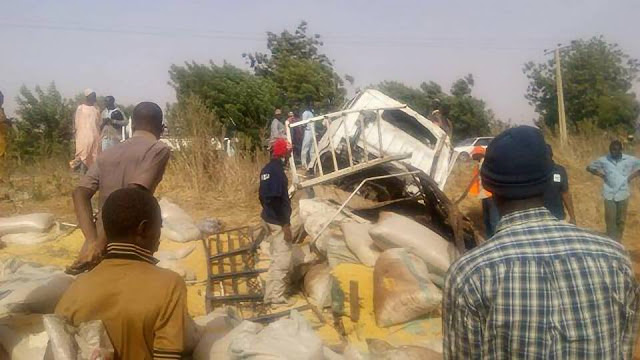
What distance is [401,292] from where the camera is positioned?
191 inches

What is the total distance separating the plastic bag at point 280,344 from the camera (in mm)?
2500

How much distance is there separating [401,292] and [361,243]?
1260 mm

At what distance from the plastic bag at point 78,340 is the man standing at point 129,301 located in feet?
0.12

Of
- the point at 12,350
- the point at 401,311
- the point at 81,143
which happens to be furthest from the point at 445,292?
the point at 81,143

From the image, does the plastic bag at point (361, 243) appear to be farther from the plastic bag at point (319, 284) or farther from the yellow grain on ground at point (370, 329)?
the yellow grain on ground at point (370, 329)

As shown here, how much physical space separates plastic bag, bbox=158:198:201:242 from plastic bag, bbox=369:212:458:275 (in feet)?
6.55

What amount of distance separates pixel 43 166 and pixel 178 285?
30.7 ft

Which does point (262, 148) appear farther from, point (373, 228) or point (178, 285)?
point (178, 285)

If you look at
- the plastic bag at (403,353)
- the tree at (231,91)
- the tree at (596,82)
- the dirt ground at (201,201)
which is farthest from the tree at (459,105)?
the plastic bag at (403,353)

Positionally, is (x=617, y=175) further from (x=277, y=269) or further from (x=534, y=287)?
(x=534, y=287)

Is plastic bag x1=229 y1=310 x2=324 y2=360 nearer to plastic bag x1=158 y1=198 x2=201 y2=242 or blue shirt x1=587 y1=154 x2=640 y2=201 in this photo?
plastic bag x1=158 y1=198 x2=201 y2=242

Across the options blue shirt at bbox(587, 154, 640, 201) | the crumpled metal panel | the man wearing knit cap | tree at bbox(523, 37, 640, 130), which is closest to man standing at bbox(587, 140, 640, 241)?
blue shirt at bbox(587, 154, 640, 201)

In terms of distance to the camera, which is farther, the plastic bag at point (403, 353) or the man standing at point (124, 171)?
the plastic bag at point (403, 353)

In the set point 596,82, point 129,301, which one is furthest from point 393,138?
point 596,82
